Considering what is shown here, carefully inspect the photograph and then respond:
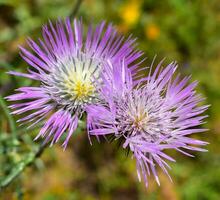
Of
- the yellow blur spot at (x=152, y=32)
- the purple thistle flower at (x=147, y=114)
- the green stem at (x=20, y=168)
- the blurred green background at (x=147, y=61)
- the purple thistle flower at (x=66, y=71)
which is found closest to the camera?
the purple thistle flower at (x=147, y=114)

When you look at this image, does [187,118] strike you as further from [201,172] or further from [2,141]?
[201,172]

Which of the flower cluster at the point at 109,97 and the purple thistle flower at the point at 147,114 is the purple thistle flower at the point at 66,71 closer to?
the flower cluster at the point at 109,97

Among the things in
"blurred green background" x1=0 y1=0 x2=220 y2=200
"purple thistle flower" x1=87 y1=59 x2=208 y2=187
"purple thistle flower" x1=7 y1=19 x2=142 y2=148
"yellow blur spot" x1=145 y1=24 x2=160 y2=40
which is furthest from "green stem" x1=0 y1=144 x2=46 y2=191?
Answer: "yellow blur spot" x1=145 y1=24 x2=160 y2=40

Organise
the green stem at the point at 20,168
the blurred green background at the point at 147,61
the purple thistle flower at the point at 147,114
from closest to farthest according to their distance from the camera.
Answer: the purple thistle flower at the point at 147,114, the green stem at the point at 20,168, the blurred green background at the point at 147,61

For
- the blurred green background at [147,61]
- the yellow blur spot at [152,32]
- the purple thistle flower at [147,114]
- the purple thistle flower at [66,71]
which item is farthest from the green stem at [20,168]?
the yellow blur spot at [152,32]

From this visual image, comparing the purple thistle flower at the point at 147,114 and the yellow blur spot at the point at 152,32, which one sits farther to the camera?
the yellow blur spot at the point at 152,32

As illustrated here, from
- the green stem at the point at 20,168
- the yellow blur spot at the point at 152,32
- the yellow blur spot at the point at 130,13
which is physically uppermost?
the yellow blur spot at the point at 130,13

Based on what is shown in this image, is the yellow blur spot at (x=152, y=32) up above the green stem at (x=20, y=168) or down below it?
above

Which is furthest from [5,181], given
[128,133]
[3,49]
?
[3,49]
